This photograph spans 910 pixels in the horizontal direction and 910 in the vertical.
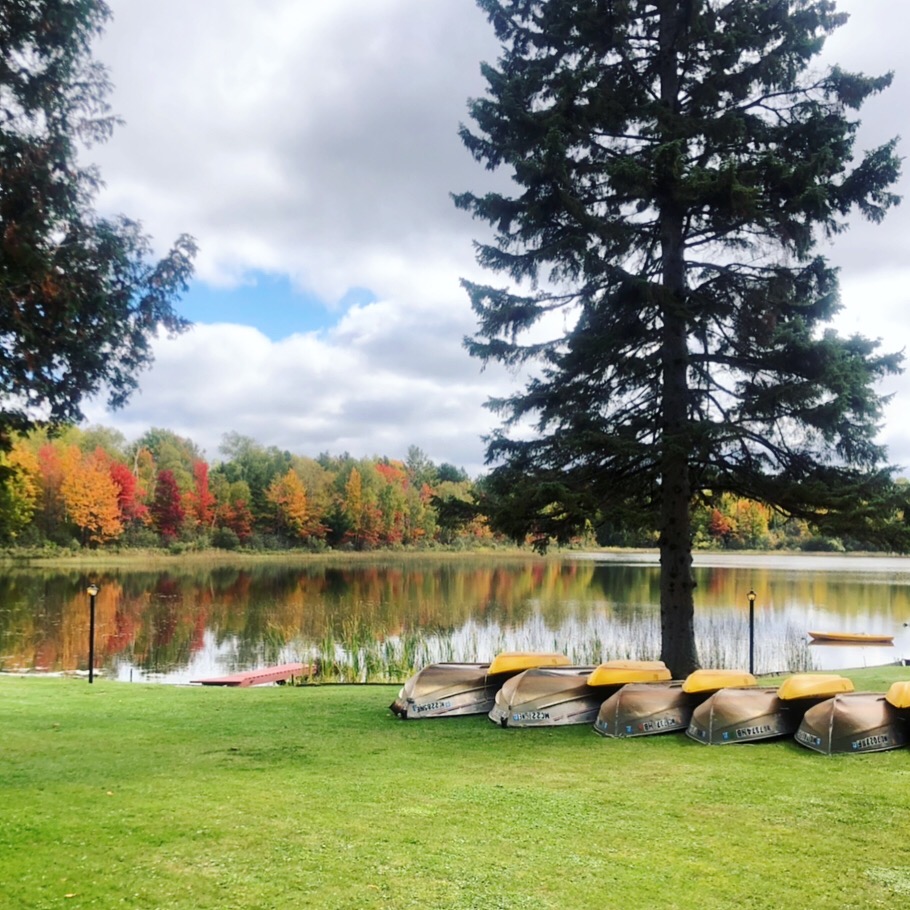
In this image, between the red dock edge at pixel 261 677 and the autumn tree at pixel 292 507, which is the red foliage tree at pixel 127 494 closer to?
the autumn tree at pixel 292 507

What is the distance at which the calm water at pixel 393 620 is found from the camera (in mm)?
16047

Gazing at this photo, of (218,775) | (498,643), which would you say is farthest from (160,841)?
(498,643)

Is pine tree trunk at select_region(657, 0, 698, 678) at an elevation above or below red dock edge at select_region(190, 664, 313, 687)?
above

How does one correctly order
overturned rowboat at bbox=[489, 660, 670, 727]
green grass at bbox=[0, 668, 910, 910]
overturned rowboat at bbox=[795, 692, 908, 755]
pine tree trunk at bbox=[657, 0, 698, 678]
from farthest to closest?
pine tree trunk at bbox=[657, 0, 698, 678], overturned rowboat at bbox=[489, 660, 670, 727], overturned rowboat at bbox=[795, 692, 908, 755], green grass at bbox=[0, 668, 910, 910]

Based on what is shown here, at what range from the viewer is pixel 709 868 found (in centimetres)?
373

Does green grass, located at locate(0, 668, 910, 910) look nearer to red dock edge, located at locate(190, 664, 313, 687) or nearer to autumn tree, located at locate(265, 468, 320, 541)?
red dock edge, located at locate(190, 664, 313, 687)

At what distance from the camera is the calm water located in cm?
1605

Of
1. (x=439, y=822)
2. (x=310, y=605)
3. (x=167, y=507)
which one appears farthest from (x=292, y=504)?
(x=439, y=822)

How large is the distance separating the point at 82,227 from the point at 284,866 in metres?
5.12

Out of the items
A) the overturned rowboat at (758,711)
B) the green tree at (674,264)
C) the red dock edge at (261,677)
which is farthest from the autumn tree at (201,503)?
the overturned rowboat at (758,711)

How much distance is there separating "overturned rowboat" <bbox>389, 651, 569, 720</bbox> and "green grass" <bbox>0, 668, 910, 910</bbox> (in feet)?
2.44

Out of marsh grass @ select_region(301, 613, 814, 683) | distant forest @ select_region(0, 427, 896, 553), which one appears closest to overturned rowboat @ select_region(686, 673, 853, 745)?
marsh grass @ select_region(301, 613, 814, 683)

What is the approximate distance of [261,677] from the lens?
13.8 meters

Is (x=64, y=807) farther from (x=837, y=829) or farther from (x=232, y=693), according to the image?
(x=232, y=693)
